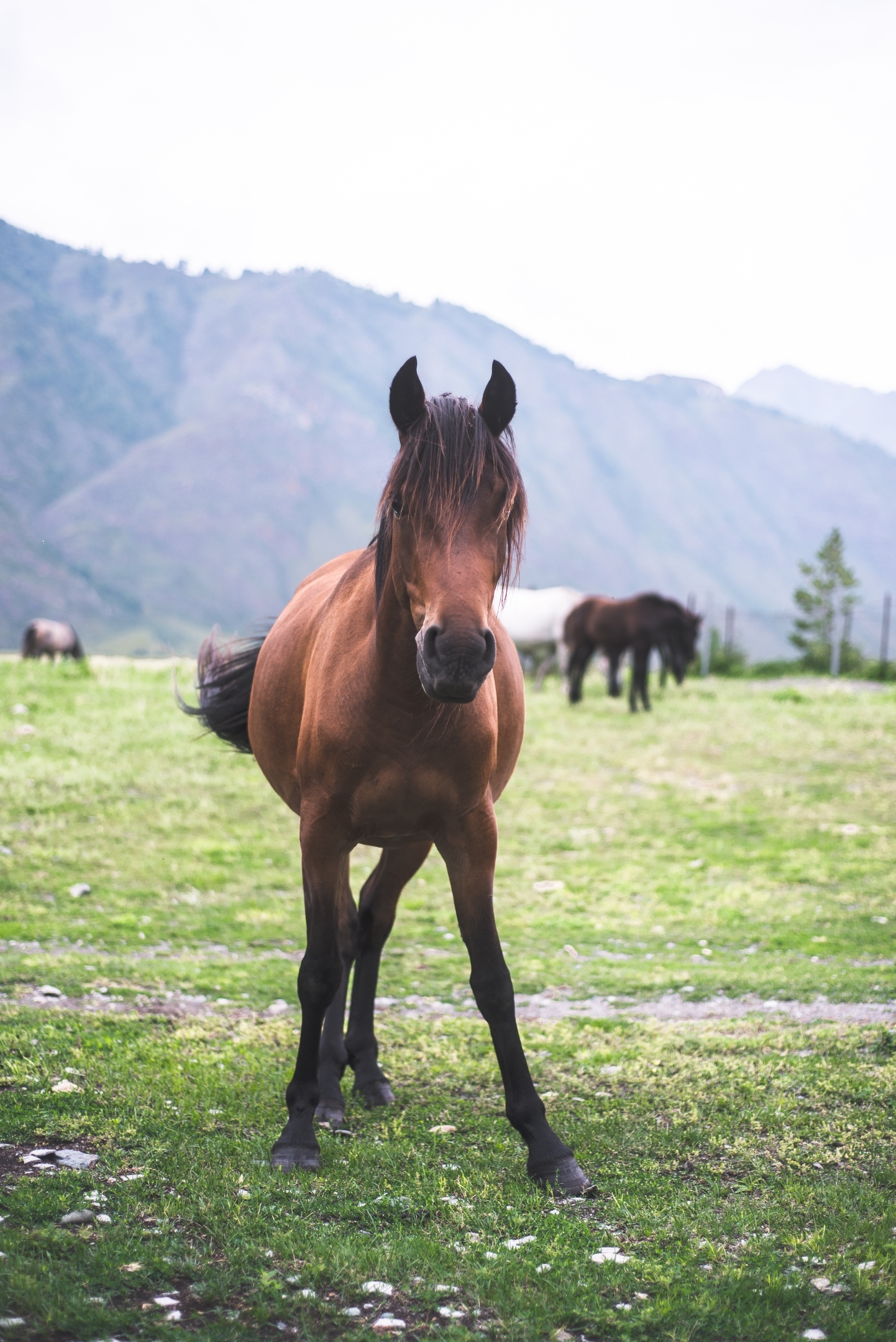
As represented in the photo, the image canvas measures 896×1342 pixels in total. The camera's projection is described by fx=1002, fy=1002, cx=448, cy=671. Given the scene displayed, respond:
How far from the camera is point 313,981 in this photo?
158 inches

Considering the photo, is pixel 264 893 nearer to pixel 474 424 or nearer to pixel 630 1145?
pixel 630 1145

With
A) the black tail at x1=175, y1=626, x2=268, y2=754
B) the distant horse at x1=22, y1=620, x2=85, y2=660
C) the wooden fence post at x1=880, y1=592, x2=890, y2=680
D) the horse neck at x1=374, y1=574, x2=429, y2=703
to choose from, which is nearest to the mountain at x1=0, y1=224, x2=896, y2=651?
the distant horse at x1=22, y1=620, x2=85, y2=660

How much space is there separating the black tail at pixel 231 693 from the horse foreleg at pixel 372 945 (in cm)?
134

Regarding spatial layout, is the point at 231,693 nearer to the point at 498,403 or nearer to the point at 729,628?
the point at 498,403

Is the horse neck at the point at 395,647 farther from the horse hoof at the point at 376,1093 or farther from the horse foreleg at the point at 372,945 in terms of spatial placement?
the horse hoof at the point at 376,1093

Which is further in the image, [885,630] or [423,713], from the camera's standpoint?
[885,630]

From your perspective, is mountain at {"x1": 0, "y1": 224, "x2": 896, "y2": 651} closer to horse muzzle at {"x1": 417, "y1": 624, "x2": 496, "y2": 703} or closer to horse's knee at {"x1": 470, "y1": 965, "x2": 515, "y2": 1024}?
horse's knee at {"x1": 470, "y1": 965, "x2": 515, "y2": 1024}

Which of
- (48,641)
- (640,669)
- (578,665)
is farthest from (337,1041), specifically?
(48,641)

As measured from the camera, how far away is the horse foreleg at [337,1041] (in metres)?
4.39

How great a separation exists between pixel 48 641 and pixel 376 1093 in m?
27.2

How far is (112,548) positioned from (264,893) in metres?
146

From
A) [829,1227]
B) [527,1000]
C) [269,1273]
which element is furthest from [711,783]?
[269,1273]

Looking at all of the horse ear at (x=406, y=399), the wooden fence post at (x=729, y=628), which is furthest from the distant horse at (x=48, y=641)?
the horse ear at (x=406, y=399)

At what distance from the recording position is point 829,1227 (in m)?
3.11
